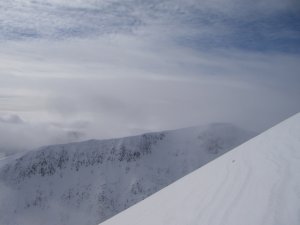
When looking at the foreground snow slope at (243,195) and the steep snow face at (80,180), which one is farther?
the steep snow face at (80,180)

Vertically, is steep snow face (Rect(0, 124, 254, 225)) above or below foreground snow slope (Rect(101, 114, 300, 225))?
below

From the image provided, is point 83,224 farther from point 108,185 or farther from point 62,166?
point 62,166

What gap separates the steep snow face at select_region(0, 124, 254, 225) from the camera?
151 m

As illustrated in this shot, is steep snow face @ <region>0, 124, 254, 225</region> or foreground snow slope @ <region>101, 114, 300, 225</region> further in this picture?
steep snow face @ <region>0, 124, 254, 225</region>

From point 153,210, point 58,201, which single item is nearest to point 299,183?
point 153,210

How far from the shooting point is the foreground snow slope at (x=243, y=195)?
3169 millimetres

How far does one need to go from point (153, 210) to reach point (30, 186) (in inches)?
7134

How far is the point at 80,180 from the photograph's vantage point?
180m

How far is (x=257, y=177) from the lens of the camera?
4348 millimetres

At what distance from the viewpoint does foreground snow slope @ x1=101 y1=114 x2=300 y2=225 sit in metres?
3.17

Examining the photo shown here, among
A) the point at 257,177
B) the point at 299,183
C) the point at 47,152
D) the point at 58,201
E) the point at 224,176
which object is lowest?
the point at 58,201

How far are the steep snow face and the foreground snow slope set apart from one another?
487 feet

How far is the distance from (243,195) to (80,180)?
606 ft

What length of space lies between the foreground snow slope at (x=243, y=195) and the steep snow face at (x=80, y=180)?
487 ft
